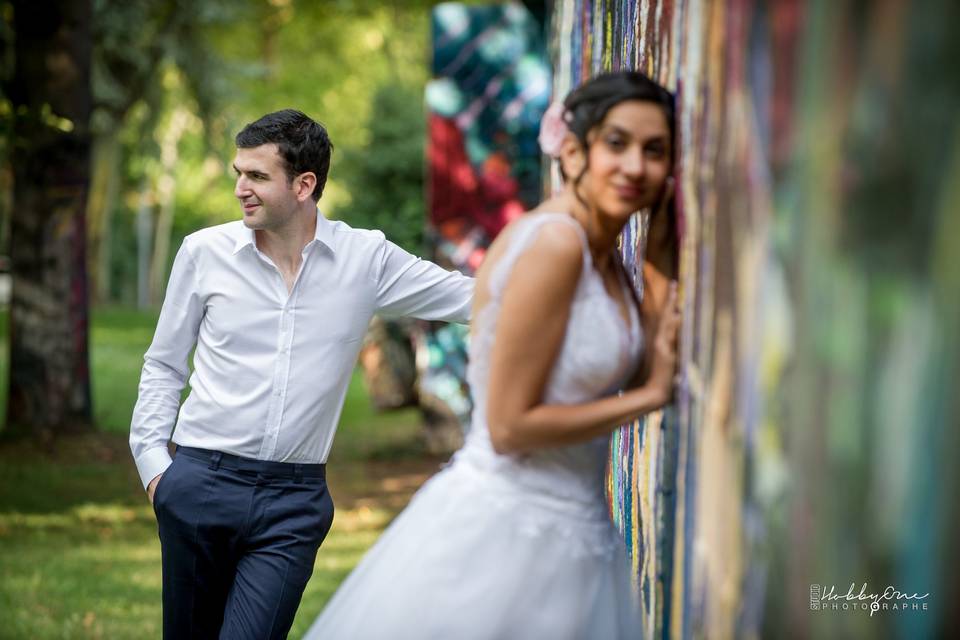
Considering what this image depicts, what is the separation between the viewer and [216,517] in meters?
4.10

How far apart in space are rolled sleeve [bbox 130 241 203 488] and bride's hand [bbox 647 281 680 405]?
1.81 meters

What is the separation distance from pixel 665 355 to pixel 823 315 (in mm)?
912

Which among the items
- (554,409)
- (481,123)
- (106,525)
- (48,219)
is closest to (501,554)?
(554,409)

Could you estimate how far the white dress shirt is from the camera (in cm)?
415

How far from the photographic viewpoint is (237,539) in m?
4.12

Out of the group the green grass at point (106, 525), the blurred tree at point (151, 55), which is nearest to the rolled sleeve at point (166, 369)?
the green grass at point (106, 525)

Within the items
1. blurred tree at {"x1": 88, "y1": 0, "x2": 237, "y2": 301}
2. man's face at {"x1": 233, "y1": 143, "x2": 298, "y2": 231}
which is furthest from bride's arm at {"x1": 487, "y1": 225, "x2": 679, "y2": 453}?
blurred tree at {"x1": 88, "y1": 0, "x2": 237, "y2": 301}

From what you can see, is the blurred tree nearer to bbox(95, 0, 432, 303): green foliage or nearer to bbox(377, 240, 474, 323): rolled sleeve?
bbox(95, 0, 432, 303): green foliage

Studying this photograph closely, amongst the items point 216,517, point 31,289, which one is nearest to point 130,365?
point 31,289

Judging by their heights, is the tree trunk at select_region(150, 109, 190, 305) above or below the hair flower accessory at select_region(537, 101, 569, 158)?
below

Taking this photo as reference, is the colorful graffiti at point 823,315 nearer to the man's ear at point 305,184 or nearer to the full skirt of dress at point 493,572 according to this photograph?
the full skirt of dress at point 493,572

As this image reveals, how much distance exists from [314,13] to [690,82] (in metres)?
19.5

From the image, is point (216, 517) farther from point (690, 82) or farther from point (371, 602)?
point (690, 82)

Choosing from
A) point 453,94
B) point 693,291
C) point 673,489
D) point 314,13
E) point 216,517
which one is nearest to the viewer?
point 693,291
